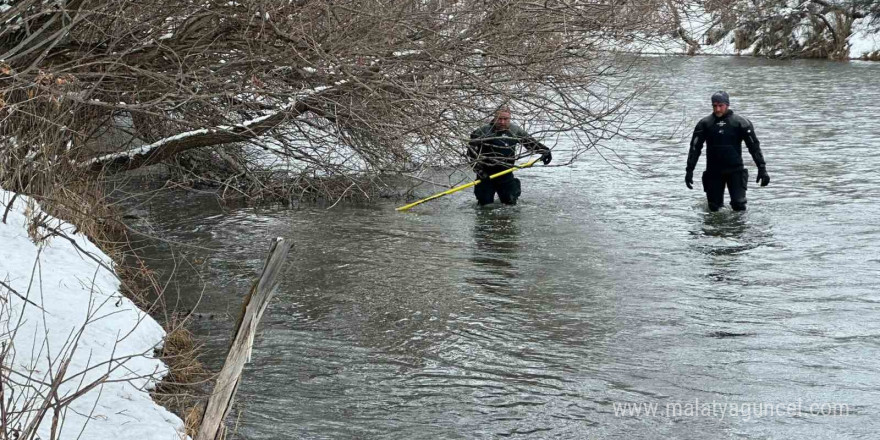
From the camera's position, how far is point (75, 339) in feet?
16.9

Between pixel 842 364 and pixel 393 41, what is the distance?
5.07 meters

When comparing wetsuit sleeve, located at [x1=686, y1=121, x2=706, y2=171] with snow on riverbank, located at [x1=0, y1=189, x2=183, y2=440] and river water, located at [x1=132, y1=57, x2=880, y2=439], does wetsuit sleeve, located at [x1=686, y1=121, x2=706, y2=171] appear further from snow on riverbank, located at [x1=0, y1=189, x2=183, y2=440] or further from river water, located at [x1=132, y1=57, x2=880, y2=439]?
snow on riverbank, located at [x1=0, y1=189, x2=183, y2=440]

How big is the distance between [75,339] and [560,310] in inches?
199

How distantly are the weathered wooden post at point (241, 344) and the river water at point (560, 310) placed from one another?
3.30 ft

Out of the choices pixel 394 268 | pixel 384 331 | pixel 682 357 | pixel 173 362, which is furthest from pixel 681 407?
pixel 394 268

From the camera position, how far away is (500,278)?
10.6 m

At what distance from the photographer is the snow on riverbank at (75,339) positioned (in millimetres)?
5148

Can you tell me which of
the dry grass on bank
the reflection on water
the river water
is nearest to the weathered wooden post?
the dry grass on bank

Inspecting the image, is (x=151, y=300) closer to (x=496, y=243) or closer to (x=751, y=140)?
(x=496, y=243)

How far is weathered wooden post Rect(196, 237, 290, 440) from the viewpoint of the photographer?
5.39 metres

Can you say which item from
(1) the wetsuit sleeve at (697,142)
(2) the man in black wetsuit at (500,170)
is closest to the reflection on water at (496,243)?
(2) the man in black wetsuit at (500,170)

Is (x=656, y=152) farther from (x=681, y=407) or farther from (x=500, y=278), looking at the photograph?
(x=681, y=407)

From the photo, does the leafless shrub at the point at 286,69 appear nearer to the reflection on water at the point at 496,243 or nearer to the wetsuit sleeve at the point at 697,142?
the reflection on water at the point at 496,243

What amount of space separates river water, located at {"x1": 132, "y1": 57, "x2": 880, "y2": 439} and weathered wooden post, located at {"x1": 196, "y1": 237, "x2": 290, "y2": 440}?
1.01 m
